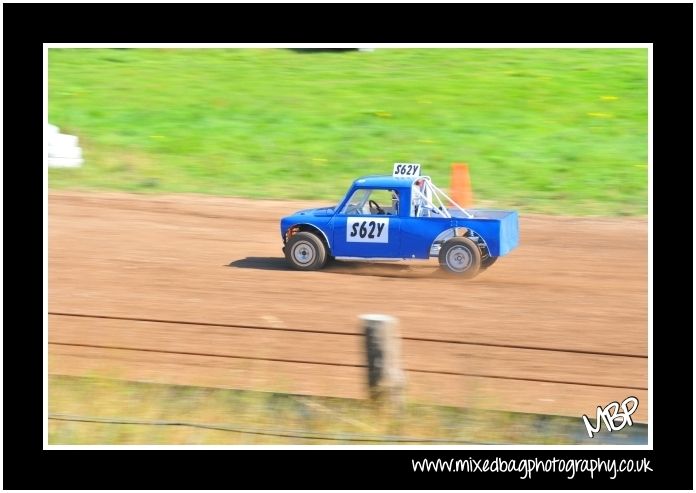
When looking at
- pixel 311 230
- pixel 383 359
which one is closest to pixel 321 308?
pixel 311 230

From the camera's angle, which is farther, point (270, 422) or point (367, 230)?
point (367, 230)

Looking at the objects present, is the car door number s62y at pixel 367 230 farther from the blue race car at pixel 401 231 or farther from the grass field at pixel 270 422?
the grass field at pixel 270 422

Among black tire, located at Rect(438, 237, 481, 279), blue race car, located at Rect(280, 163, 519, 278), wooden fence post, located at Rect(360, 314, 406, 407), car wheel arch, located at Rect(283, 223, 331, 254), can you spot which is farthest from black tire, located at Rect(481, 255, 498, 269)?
wooden fence post, located at Rect(360, 314, 406, 407)

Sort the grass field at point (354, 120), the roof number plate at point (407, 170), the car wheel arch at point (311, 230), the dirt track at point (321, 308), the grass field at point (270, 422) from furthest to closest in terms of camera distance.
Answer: the grass field at point (354, 120) < the car wheel arch at point (311, 230) < the roof number plate at point (407, 170) < the dirt track at point (321, 308) < the grass field at point (270, 422)

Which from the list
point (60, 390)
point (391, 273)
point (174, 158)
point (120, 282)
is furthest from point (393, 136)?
point (60, 390)

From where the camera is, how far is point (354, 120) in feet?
60.0

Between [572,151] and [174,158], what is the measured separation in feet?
22.9

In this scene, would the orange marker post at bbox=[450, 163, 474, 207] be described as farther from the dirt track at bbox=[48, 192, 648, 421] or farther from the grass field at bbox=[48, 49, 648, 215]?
the dirt track at bbox=[48, 192, 648, 421]

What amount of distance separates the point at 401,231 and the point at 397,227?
0.22 ft

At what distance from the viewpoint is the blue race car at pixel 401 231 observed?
11.1 meters

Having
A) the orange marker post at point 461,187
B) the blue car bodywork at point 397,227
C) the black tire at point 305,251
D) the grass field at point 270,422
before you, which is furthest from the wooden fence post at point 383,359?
the orange marker post at point 461,187

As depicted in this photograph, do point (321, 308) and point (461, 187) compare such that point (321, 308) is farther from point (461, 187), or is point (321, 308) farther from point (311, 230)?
point (461, 187)

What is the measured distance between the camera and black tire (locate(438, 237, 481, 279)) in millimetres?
11070

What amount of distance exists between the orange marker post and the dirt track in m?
1.16
